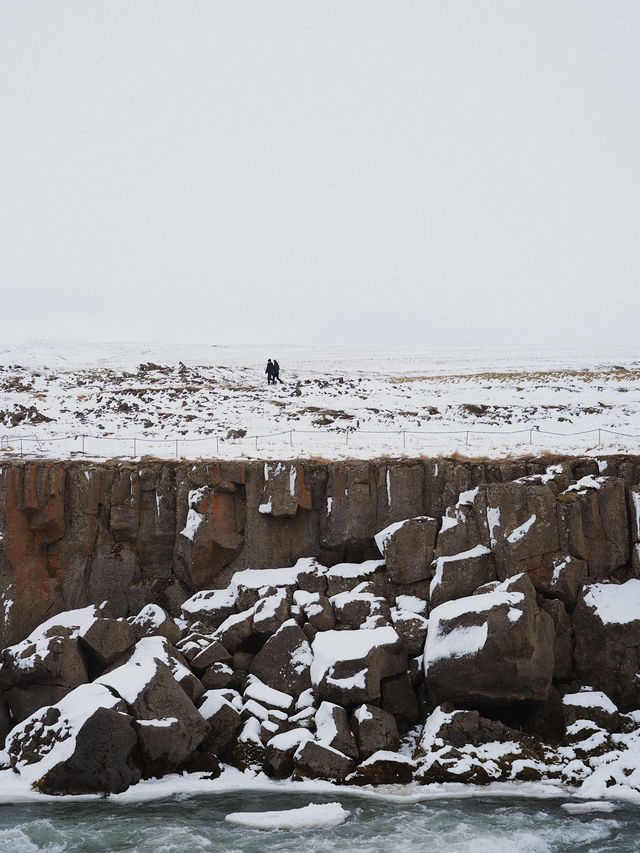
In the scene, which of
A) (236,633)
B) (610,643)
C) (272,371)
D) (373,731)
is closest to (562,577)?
(610,643)

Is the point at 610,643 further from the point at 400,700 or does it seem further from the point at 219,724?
the point at 219,724

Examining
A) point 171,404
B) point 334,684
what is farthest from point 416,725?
point 171,404

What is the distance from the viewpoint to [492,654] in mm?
16219

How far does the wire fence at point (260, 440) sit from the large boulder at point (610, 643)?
667 centimetres

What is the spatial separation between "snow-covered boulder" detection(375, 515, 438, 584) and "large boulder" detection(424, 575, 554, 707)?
255 cm

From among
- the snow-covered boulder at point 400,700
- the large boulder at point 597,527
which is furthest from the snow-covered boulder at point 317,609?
the large boulder at point 597,527

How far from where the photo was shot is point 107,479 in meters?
21.7

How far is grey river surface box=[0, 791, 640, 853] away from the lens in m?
12.7

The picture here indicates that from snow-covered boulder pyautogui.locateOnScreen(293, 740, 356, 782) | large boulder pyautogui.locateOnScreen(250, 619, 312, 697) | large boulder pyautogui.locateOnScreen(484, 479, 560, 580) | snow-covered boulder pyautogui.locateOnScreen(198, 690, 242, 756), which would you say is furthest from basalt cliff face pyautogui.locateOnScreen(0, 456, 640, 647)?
snow-covered boulder pyautogui.locateOnScreen(293, 740, 356, 782)

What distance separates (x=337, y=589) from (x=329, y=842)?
7622 millimetres

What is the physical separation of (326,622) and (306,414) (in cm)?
1481

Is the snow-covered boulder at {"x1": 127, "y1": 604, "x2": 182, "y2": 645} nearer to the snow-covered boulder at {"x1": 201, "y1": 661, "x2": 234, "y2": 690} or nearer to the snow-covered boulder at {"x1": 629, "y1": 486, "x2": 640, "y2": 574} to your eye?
the snow-covered boulder at {"x1": 201, "y1": 661, "x2": 234, "y2": 690}

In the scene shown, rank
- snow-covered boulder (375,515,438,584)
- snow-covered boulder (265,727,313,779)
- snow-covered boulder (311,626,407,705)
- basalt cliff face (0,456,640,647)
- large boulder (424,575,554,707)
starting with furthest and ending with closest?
basalt cliff face (0,456,640,647)
snow-covered boulder (375,515,438,584)
snow-covered boulder (311,626,407,705)
large boulder (424,575,554,707)
snow-covered boulder (265,727,313,779)

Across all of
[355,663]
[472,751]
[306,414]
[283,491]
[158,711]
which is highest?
[306,414]
